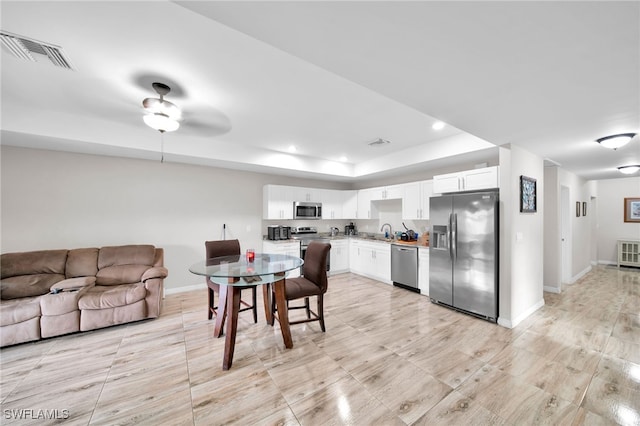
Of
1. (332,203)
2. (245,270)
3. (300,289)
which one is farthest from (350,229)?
(245,270)

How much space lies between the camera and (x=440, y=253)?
374cm

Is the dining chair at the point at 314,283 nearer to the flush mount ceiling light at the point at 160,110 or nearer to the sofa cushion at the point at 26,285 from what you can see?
the flush mount ceiling light at the point at 160,110

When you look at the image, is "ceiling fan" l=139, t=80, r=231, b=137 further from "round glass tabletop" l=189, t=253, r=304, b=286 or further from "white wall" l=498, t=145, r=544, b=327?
"white wall" l=498, t=145, r=544, b=327

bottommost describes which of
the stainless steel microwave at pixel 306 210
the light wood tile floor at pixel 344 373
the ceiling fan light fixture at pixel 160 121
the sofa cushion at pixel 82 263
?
the light wood tile floor at pixel 344 373

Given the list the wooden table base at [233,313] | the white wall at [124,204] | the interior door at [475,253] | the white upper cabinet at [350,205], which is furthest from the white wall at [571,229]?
the white wall at [124,204]

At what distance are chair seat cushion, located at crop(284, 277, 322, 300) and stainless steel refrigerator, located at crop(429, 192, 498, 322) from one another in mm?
2105

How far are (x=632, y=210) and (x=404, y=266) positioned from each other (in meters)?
7.09

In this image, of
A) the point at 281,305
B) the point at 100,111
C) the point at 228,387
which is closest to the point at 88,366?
the point at 228,387

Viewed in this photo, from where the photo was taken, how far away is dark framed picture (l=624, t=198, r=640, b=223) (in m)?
6.27

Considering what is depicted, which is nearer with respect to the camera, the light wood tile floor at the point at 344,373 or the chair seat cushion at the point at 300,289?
the light wood tile floor at the point at 344,373

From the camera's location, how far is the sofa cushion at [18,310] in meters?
2.52

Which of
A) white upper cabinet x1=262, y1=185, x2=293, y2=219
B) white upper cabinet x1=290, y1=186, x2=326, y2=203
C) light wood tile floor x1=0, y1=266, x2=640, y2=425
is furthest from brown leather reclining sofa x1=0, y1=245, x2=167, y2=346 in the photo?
white upper cabinet x1=290, y1=186, x2=326, y2=203

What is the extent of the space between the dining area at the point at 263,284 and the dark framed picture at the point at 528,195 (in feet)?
9.28

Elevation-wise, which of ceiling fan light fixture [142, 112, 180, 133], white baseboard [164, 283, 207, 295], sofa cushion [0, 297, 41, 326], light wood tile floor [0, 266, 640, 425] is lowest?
light wood tile floor [0, 266, 640, 425]
